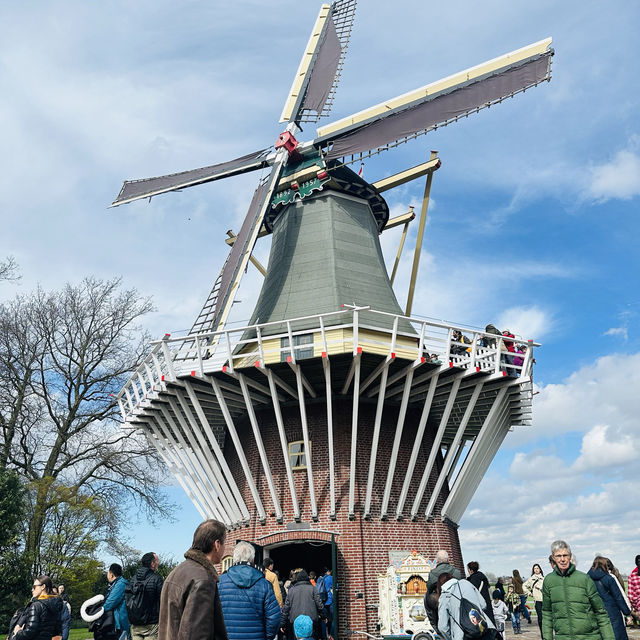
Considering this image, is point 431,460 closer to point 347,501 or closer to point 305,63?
point 347,501

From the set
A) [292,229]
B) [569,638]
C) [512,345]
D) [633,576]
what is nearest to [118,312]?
[292,229]

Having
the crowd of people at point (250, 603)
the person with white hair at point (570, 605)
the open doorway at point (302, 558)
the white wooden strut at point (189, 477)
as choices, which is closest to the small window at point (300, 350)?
the white wooden strut at point (189, 477)

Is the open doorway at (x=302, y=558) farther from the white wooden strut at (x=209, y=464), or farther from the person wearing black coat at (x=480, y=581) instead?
the person wearing black coat at (x=480, y=581)

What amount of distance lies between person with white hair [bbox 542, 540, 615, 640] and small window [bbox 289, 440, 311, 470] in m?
9.49

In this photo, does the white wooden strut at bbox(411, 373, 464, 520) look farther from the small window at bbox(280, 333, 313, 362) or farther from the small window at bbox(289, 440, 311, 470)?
the small window at bbox(280, 333, 313, 362)

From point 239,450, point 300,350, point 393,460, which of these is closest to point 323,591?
point 393,460

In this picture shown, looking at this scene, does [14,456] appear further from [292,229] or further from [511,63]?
[511,63]

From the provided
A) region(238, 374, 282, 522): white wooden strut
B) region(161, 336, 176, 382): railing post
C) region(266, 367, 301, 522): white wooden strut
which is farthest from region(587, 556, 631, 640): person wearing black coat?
region(161, 336, 176, 382): railing post

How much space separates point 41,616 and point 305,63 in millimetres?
17901

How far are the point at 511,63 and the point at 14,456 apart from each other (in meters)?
19.5

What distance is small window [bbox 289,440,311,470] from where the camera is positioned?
14.3m

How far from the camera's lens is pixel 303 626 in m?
6.16

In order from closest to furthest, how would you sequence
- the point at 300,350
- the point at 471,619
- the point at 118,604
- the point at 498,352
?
1. the point at 471,619
2. the point at 118,604
3. the point at 498,352
4. the point at 300,350

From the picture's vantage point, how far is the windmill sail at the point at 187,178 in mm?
18812
